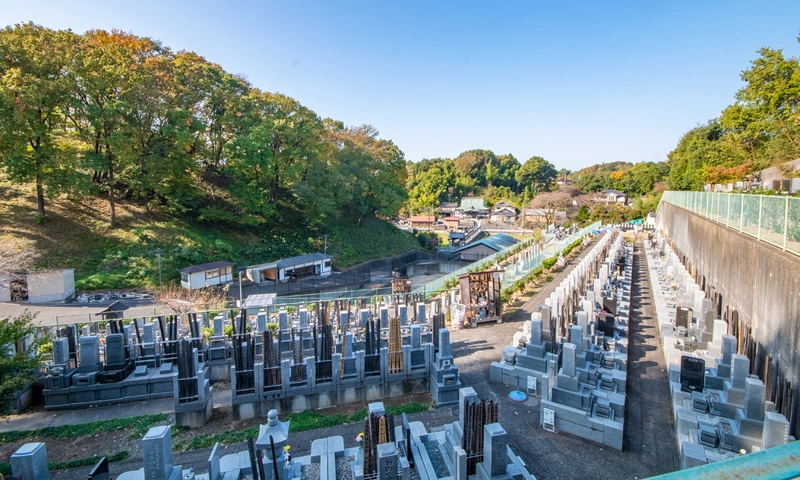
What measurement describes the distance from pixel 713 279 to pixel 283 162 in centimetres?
3385

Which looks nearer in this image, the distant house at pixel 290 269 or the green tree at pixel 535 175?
the distant house at pixel 290 269

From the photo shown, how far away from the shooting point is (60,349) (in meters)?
10.9

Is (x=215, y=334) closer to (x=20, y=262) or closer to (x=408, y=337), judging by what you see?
(x=408, y=337)

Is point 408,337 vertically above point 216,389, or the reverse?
point 408,337

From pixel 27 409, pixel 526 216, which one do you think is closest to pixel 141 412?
pixel 27 409

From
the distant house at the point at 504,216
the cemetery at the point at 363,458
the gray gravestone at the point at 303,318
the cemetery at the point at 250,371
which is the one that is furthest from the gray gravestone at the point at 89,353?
the distant house at the point at 504,216

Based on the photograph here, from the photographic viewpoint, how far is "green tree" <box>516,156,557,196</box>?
9125cm

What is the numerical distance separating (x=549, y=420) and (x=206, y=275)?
82.9 feet

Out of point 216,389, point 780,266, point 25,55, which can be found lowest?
point 216,389

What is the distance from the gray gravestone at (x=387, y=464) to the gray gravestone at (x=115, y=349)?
8854 mm

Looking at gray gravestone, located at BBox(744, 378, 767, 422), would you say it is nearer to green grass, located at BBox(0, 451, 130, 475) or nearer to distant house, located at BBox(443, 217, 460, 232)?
green grass, located at BBox(0, 451, 130, 475)

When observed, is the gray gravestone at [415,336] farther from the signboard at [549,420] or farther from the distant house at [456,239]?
the distant house at [456,239]

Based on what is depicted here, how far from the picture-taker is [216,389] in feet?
37.2

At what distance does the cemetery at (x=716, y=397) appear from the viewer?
6.54 m
